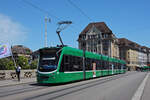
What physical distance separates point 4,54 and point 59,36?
5.88 metres

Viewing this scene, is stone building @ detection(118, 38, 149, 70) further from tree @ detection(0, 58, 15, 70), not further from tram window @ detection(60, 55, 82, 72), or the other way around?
tram window @ detection(60, 55, 82, 72)

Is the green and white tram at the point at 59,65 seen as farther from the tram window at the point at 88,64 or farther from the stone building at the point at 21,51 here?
the stone building at the point at 21,51

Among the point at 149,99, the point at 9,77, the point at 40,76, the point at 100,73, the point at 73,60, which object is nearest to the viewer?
the point at 149,99

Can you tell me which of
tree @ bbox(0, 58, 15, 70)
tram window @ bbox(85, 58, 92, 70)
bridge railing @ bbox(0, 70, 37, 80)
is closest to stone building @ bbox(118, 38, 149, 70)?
tree @ bbox(0, 58, 15, 70)

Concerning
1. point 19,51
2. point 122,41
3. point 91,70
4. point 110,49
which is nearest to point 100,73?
point 91,70

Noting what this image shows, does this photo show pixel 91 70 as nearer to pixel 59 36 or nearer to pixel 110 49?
pixel 59 36

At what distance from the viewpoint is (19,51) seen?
335 ft

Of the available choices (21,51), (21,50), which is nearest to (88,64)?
(21,51)

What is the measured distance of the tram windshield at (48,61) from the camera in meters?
15.9

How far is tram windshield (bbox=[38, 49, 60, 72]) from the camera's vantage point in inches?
626

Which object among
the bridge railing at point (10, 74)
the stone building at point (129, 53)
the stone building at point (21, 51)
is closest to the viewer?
the bridge railing at point (10, 74)

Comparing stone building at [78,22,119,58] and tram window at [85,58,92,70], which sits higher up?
stone building at [78,22,119,58]

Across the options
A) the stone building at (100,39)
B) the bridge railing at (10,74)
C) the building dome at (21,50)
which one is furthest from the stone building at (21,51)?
the bridge railing at (10,74)

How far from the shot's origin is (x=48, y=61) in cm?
1620
